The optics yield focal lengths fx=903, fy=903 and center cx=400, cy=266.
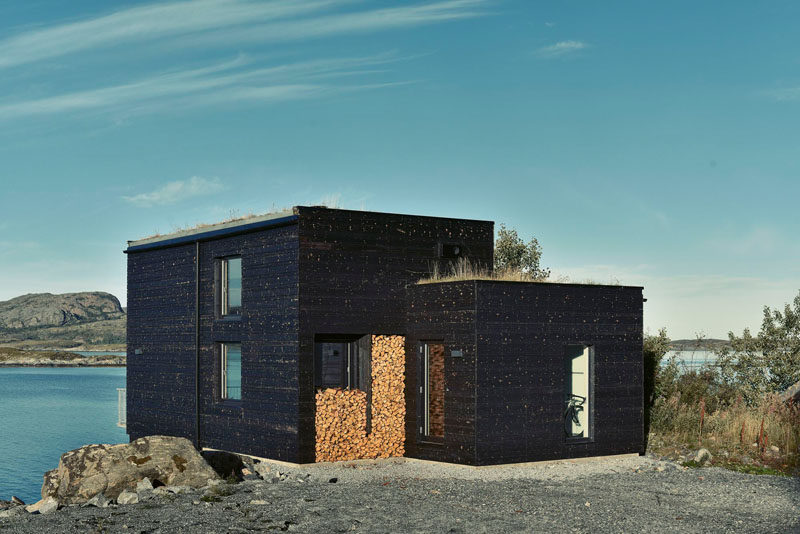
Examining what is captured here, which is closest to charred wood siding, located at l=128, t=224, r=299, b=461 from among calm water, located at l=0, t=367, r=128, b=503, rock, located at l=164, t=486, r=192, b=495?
rock, located at l=164, t=486, r=192, b=495

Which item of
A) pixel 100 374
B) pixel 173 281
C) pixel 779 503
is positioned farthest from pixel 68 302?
pixel 779 503

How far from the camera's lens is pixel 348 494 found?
11.3m

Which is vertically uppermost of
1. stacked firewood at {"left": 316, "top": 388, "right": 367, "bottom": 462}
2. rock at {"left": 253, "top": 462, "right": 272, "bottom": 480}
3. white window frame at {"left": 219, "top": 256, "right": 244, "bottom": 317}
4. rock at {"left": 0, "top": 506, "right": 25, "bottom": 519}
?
white window frame at {"left": 219, "top": 256, "right": 244, "bottom": 317}

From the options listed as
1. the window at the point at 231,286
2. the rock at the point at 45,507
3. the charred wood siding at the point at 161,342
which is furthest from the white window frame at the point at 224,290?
the rock at the point at 45,507

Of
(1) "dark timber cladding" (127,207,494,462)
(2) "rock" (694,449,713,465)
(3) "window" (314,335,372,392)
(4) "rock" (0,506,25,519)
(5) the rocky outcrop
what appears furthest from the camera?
(5) the rocky outcrop

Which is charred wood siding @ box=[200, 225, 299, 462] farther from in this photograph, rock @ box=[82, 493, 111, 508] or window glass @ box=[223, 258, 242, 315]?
rock @ box=[82, 493, 111, 508]

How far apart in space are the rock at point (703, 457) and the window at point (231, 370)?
25.3 ft

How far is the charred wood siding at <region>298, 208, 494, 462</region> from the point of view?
13.9 meters

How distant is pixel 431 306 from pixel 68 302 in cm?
14552

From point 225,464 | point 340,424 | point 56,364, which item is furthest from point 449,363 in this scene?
point 56,364

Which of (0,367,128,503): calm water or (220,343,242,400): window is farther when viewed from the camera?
(0,367,128,503): calm water

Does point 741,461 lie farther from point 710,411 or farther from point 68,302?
point 68,302

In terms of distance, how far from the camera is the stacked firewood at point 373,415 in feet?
46.5

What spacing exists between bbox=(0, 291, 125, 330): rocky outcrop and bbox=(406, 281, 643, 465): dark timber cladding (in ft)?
444
